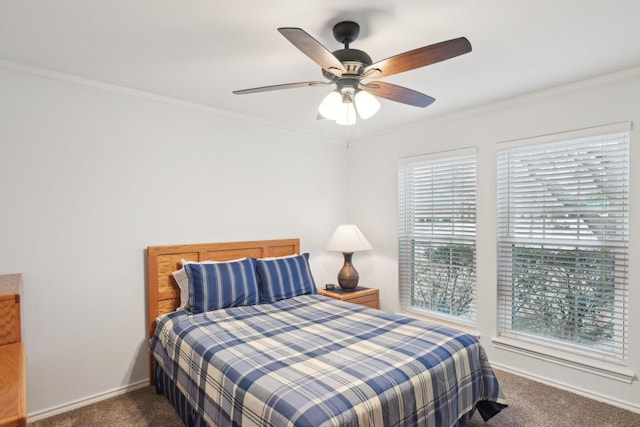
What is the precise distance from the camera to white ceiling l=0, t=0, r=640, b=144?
1.69 metres

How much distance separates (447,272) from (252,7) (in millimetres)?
2954

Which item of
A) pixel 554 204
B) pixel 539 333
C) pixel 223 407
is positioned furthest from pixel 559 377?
pixel 223 407

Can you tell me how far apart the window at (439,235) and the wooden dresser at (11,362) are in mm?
3285

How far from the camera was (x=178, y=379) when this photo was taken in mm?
2211

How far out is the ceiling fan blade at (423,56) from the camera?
1479 millimetres

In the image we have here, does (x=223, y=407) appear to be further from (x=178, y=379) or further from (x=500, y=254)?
(x=500, y=254)

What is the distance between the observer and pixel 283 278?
319cm

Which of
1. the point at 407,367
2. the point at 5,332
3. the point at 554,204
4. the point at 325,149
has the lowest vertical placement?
the point at 407,367

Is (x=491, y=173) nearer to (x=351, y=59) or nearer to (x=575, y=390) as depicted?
(x=575, y=390)

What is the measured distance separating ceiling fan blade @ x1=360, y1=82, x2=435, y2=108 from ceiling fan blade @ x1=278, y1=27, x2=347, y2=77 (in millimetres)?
245

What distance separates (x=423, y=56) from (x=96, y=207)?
2469mm

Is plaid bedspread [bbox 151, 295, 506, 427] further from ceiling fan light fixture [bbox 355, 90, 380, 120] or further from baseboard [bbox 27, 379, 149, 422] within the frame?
ceiling fan light fixture [bbox 355, 90, 380, 120]

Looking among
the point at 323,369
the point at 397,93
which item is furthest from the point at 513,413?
the point at 397,93

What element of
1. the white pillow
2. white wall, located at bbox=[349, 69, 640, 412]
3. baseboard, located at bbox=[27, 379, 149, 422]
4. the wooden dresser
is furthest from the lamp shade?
the wooden dresser
